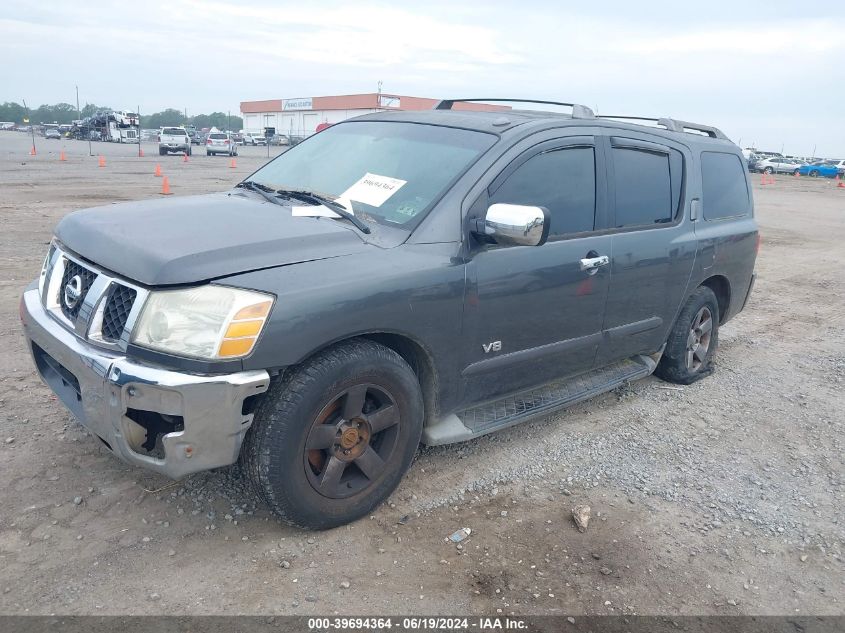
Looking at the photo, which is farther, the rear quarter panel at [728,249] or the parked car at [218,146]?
the parked car at [218,146]

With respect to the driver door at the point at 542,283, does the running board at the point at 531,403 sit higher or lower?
lower

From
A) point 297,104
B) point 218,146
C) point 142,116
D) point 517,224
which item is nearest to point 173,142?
point 218,146

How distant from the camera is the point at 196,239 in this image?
9.11ft

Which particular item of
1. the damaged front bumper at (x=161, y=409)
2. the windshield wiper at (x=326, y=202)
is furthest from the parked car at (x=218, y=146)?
the damaged front bumper at (x=161, y=409)

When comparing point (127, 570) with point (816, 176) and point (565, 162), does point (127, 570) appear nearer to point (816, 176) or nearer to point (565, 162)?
point (565, 162)

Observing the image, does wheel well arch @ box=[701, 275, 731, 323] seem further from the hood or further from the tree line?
the tree line

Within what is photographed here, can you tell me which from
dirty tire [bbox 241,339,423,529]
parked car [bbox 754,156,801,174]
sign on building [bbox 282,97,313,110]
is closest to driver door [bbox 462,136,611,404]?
dirty tire [bbox 241,339,423,529]

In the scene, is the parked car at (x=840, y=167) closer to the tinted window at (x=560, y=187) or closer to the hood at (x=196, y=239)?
the tinted window at (x=560, y=187)

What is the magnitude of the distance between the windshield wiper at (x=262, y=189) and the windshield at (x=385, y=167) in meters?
0.05

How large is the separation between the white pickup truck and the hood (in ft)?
116

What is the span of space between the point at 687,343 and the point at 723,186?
1.24 m

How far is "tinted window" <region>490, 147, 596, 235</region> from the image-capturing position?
3.50 metres

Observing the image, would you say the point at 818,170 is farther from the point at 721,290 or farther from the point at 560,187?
the point at 560,187

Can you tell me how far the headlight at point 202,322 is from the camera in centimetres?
251
